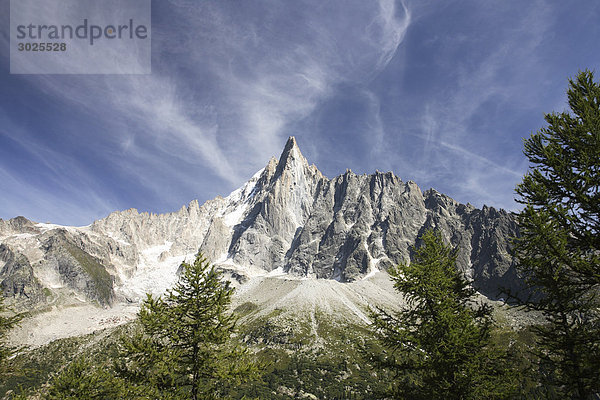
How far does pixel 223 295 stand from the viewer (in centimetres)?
1517

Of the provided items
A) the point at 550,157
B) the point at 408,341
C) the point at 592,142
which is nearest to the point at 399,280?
the point at 408,341

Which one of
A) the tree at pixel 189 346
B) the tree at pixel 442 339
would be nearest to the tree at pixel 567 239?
the tree at pixel 442 339

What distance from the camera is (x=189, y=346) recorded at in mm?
13961

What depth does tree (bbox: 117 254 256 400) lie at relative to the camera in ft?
42.6

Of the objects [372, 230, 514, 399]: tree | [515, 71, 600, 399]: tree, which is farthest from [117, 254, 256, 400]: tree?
[515, 71, 600, 399]: tree

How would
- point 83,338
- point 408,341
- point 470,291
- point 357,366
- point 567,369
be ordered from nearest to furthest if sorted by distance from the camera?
point 567,369
point 408,341
point 470,291
point 357,366
point 83,338

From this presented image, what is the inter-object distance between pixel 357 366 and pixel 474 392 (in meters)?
149

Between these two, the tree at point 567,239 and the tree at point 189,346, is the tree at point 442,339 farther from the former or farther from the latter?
the tree at point 189,346

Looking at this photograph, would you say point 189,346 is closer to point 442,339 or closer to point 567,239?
point 442,339

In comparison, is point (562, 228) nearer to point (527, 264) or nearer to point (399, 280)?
point (527, 264)

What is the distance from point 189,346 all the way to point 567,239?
16.3 metres

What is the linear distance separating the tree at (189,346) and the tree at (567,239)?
12.4 m

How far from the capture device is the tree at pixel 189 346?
13.0 metres

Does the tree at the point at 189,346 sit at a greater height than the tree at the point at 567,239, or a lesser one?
lesser
